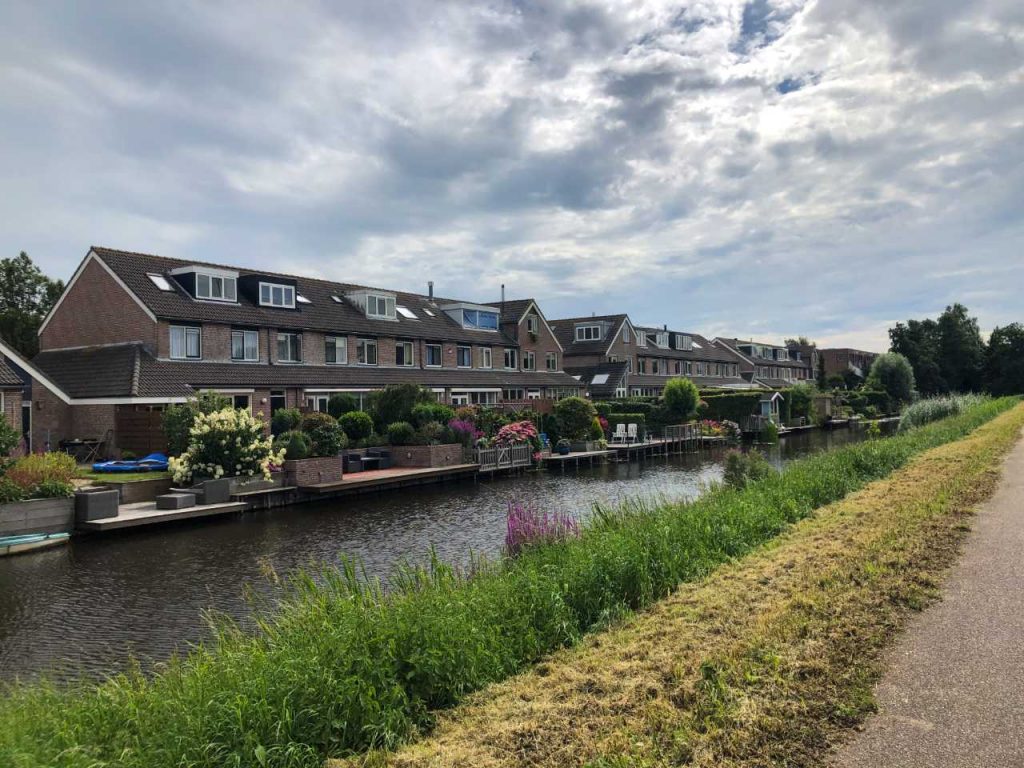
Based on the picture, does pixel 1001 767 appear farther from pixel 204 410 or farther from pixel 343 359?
pixel 343 359

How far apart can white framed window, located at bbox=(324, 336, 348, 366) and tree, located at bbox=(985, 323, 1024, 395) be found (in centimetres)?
7816

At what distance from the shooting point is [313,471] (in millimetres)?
23453

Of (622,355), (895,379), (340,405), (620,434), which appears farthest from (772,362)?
(340,405)

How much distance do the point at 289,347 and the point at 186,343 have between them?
17.2 feet

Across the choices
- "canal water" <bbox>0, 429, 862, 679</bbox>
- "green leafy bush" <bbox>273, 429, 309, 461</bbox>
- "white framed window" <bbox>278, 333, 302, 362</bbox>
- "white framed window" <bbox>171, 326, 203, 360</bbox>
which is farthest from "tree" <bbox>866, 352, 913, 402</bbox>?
"white framed window" <bbox>171, 326, 203, 360</bbox>

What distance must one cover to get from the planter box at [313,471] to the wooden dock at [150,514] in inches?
82.4

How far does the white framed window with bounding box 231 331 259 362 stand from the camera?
100 feet

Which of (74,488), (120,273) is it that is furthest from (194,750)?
(120,273)

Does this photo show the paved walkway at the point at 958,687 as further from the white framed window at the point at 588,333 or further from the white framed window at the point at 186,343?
the white framed window at the point at 588,333

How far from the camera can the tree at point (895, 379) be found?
245 feet

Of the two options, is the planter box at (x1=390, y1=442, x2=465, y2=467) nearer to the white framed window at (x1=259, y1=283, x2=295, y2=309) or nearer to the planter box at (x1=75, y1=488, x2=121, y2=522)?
the white framed window at (x1=259, y1=283, x2=295, y2=309)

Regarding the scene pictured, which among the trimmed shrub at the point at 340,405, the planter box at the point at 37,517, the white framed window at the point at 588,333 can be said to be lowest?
the planter box at the point at 37,517

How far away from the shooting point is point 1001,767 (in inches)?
157

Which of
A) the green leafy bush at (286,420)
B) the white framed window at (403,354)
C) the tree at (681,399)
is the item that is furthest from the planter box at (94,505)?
the tree at (681,399)
